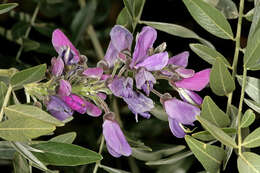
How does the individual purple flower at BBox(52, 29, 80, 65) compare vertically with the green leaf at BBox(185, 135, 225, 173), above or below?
above

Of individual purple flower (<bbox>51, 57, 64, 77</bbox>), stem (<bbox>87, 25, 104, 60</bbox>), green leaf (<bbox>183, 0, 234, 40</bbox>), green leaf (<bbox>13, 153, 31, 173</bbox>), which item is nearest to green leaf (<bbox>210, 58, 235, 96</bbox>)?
green leaf (<bbox>183, 0, 234, 40</bbox>)

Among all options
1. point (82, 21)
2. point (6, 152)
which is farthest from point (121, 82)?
point (82, 21)

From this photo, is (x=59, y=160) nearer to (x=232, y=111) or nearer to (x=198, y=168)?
(x=232, y=111)

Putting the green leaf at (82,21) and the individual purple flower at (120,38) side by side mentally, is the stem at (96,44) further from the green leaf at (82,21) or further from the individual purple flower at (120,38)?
the individual purple flower at (120,38)

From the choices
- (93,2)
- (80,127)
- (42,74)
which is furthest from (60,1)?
(42,74)

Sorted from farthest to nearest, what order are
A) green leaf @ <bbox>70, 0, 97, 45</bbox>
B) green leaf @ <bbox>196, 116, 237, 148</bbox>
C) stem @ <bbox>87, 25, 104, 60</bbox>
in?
stem @ <bbox>87, 25, 104, 60</bbox>
green leaf @ <bbox>70, 0, 97, 45</bbox>
green leaf @ <bbox>196, 116, 237, 148</bbox>

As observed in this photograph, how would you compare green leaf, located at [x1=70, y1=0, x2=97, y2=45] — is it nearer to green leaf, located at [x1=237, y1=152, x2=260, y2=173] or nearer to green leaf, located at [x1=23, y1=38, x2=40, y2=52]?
green leaf, located at [x1=23, y1=38, x2=40, y2=52]
